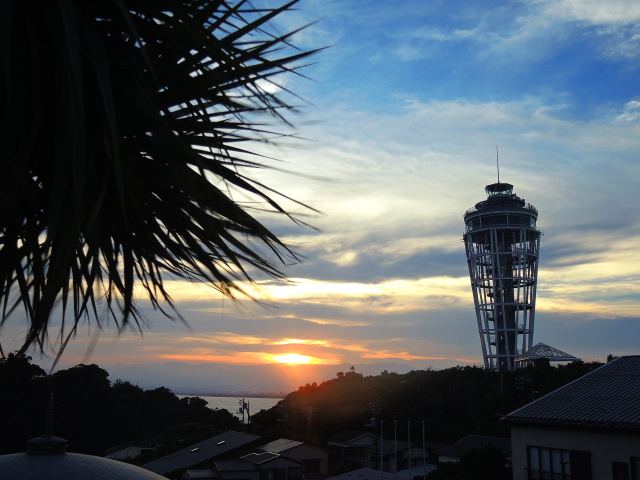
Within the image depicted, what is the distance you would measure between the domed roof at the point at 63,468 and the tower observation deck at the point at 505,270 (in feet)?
222

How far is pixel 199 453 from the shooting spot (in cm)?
3447

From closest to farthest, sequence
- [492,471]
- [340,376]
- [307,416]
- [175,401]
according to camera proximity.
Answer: [492,471] < [307,416] < [175,401] < [340,376]

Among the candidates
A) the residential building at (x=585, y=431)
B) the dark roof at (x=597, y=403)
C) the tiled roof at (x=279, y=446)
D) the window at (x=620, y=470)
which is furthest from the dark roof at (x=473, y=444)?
the window at (x=620, y=470)

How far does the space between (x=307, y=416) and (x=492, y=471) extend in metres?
27.8

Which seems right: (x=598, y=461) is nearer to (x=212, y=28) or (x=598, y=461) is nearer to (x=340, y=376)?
(x=212, y=28)

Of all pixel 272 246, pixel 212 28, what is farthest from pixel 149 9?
pixel 272 246

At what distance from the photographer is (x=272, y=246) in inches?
105

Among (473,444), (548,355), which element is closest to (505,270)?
(548,355)

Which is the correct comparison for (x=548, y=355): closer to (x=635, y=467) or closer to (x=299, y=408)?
(x=299, y=408)

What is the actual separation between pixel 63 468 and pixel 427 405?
153 feet

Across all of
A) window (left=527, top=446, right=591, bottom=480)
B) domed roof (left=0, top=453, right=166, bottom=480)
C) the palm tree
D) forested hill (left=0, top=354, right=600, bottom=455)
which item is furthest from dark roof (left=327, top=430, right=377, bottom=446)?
the palm tree

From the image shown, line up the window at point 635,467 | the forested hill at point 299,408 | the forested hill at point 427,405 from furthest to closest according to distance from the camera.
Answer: the forested hill at point 427,405 < the forested hill at point 299,408 < the window at point 635,467

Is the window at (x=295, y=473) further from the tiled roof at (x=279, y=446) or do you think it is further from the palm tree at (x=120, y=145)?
the palm tree at (x=120, y=145)

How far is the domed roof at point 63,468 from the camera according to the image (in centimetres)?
682
